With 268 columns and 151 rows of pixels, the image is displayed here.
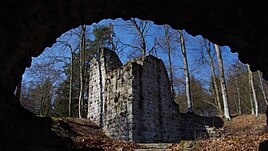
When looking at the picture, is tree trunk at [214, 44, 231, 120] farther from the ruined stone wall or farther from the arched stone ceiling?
the arched stone ceiling

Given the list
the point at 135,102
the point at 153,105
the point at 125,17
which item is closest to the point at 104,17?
the point at 125,17

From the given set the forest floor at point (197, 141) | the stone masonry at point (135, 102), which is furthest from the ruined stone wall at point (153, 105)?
the forest floor at point (197, 141)

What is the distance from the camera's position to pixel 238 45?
435 cm

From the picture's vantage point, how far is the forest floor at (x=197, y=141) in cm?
742

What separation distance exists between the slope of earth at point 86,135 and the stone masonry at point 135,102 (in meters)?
0.74

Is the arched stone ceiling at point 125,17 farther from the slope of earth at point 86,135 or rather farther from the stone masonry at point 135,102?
the stone masonry at point 135,102

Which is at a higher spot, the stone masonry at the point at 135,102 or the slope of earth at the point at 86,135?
the stone masonry at the point at 135,102

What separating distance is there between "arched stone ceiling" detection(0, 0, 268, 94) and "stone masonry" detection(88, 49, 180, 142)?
8229 millimetres

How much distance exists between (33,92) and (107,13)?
2105 cm

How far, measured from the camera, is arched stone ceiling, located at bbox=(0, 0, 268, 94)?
3453 millimetres

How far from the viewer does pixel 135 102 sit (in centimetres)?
1258

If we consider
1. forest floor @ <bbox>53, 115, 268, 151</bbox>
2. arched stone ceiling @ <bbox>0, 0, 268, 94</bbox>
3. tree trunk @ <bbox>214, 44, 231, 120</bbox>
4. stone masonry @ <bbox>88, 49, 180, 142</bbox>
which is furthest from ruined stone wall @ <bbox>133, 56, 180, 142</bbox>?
arched stone ceiling @ <bbox>0, 0, 268, 94</bbox>

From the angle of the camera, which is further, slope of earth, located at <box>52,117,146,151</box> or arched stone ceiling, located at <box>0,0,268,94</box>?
slope of earth, located at <box>52,117,146,151</box>

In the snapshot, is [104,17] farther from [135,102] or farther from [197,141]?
[135,102]
